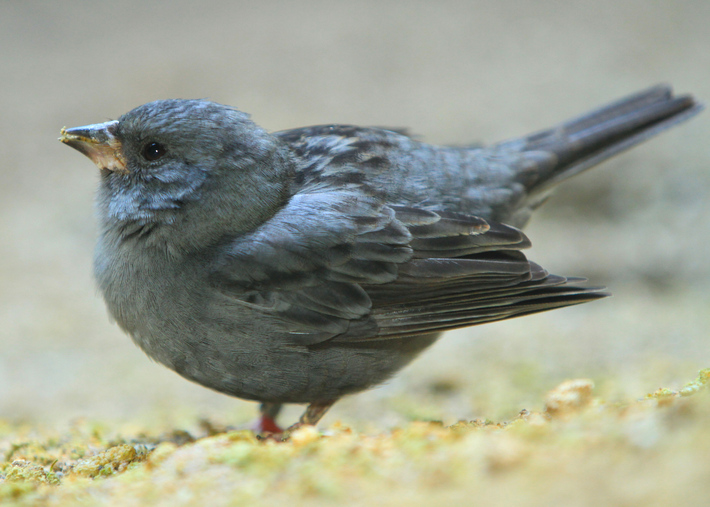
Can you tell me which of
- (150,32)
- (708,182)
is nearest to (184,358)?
(708,182)

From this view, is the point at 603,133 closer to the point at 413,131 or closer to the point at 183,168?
the point at 183,168

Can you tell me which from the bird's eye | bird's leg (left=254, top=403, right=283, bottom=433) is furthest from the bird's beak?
bird's leg (left=254, top=403, right=283, bottom=433)

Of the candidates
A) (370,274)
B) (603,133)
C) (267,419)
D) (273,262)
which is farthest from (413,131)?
(273,262)

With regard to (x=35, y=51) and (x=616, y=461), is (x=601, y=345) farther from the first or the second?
(x=35, y=51)

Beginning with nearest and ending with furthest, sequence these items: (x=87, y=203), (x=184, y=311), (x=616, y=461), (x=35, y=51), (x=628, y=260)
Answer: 1. (x=616, y=461)
2. (x=184, y=311)
3. (x=628, y=260)
4. (x=87, y=203)
5. (x=35, y=51)

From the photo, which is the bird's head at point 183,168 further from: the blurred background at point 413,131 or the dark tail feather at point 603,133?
the dark tail feather at point 603,133

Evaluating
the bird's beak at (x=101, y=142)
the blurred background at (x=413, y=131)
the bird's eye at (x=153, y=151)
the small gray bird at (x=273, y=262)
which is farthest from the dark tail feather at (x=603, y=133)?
the bird's beak at (x=101, y=142)
